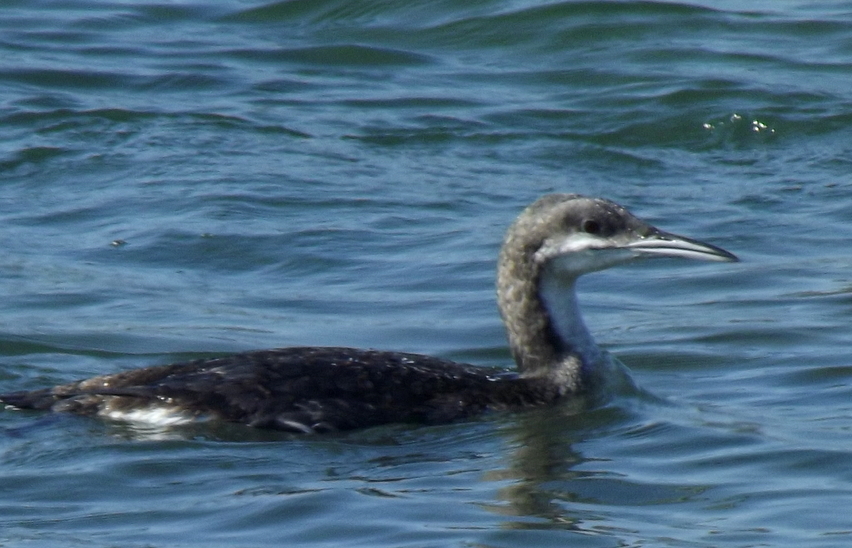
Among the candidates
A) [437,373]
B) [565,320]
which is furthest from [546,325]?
[437,373]

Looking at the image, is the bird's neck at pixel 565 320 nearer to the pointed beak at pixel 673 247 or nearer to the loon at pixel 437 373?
the loon at pixel 437 373

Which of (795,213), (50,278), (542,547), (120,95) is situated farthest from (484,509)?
(120,95)

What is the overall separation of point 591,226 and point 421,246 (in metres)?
3.39

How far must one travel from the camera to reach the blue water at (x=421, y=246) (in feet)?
24.2

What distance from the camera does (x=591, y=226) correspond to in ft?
28.9

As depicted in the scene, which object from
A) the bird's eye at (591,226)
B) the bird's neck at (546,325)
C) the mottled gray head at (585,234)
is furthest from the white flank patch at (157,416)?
the bird's eye at (591,226)

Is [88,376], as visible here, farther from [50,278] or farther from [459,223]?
[459,223]

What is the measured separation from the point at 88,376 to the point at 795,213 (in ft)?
17.8

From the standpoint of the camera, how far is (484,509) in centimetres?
721

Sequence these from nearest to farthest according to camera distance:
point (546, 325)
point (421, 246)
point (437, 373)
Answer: point (437, 373) < point (546, 325) < point (421, 246)

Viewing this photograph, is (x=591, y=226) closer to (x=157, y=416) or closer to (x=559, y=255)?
(x=559, y=255)

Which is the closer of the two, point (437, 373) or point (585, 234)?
point (437, 373)

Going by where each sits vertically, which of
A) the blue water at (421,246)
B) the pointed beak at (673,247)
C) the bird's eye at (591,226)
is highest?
the bird's eye at (591,226)

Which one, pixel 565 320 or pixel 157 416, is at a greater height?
pixel 565 320
